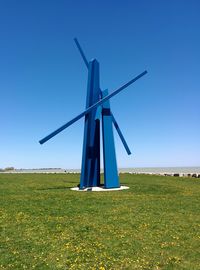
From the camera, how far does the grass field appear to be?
948cm

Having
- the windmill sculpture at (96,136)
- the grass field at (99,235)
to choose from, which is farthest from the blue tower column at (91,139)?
the grass field at (99,235)

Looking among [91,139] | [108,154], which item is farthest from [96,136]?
[108,154]

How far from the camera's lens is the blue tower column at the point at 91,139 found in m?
28.4

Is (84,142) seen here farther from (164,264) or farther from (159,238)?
(164,264)

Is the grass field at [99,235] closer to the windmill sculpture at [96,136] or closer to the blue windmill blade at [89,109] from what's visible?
the blue windmill blade at [89,109]

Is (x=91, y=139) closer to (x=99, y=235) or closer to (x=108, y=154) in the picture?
(x=108, y=154)

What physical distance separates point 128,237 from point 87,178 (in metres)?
16.7

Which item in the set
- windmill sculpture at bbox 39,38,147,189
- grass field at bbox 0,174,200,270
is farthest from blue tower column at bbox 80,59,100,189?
grass field at bbox 0,174,200,270

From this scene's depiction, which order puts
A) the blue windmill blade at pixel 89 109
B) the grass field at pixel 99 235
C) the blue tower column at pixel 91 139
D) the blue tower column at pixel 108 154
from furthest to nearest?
the blue tower column at pixel 91 139, the blue tower column at pixel 108 154, the blue windmill blade at pixel 89 109, the grass field at pixel 99 235

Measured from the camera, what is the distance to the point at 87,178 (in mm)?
28531

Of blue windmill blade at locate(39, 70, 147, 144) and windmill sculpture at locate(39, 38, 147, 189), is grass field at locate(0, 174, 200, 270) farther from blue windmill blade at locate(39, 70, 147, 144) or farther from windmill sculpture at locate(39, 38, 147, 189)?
windmill sculpture at locate(39, 38, 147, 189)

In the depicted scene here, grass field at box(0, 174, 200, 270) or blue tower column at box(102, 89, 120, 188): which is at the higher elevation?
blue tower column at box(102, 89, 120, 188)

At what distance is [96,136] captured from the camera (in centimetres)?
2925

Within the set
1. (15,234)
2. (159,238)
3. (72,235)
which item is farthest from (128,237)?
(15,234)
